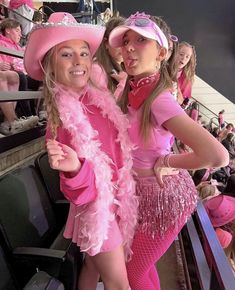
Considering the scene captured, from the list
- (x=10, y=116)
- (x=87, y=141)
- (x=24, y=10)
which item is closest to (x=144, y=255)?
(x=87, y=141)

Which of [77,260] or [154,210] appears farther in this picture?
[77,260]

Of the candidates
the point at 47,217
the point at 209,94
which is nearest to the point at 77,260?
the point at 47,217

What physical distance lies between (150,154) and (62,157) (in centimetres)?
37

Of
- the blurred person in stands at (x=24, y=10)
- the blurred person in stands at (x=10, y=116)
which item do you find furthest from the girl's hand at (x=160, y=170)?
the blurred person in stands at (x=24, y=10)

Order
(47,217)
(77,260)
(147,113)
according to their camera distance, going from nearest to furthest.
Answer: (147,113), (77,260), (47,217)

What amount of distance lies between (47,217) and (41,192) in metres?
0.13

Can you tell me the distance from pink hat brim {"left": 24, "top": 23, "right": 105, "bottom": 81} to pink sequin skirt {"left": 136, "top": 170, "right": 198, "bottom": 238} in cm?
Answer: 52

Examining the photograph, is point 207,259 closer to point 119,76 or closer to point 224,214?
point 224,214

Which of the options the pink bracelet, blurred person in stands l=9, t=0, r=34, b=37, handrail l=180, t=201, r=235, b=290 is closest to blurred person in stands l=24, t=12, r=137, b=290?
the pink bracelet

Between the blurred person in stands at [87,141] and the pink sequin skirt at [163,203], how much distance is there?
0.14ft

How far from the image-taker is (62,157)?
95 centimetres

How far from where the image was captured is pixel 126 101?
4.20 ft

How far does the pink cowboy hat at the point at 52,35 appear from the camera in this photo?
1073mm

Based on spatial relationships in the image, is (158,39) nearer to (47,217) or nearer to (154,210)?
(154,210)
